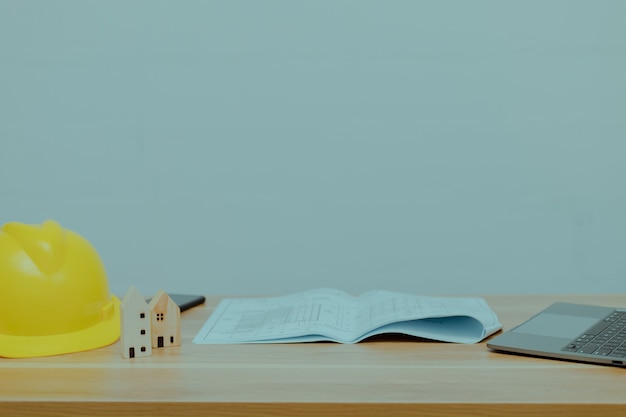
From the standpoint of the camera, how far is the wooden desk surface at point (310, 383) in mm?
635

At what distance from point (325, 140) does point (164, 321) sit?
1220mm

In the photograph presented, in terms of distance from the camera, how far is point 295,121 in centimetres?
202

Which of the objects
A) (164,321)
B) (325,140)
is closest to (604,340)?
(164,321)

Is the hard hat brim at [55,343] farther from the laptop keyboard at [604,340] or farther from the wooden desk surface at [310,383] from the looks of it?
the laptop keyboard at [604,340]

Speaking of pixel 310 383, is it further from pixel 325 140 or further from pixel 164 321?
pixel 325 140

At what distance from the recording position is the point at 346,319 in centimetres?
98

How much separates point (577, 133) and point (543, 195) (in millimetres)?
186

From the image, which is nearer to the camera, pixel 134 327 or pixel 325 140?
pixel 134 327

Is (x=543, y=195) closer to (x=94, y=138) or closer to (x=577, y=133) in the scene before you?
(x=577, y=133)

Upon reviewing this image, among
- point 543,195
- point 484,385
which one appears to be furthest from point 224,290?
point 484,385

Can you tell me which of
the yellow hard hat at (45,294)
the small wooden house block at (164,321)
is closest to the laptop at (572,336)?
the small wooden house block at (164,321)

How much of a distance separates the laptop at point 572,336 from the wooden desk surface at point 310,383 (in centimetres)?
1

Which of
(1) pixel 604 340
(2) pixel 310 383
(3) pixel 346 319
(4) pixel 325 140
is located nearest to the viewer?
(2) pixel 310 383

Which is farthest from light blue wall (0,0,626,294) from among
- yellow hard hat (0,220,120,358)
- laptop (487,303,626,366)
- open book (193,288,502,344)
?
yellow hard hat (0,220,120,358)
